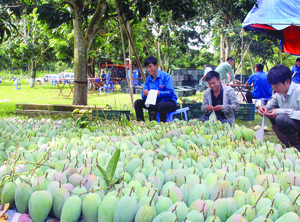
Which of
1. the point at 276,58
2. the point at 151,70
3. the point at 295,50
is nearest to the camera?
the point at 151,70

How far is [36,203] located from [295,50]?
6.52 m

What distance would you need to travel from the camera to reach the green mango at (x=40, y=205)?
83 cm

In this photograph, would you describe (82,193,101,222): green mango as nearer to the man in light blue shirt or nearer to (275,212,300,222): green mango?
(275,212,300,222): green mango

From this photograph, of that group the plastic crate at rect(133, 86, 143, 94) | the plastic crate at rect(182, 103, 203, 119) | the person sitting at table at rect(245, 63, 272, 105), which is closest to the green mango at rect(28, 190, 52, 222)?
the plastic crate at rect(182, 103, 203, 119)

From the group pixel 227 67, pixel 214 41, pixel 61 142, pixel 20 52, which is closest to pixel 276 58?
pixel 214 41

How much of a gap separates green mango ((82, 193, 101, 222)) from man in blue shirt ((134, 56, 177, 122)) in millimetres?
2504

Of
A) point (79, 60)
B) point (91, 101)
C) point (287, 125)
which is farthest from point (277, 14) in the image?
point (91, 101)

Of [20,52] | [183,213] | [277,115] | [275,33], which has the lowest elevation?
[183,213]

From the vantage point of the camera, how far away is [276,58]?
68.5 feet

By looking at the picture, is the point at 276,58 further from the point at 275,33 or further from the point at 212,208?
the point at 212,208

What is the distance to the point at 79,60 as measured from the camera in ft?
13.4

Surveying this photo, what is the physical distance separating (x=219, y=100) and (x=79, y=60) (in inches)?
94.2

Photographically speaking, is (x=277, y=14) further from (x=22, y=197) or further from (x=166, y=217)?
(x=22, y=197)

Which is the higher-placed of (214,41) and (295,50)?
(214,41)
